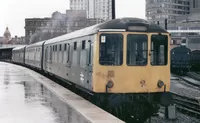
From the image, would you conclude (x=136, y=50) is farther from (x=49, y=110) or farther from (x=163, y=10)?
(x=163, y=10)

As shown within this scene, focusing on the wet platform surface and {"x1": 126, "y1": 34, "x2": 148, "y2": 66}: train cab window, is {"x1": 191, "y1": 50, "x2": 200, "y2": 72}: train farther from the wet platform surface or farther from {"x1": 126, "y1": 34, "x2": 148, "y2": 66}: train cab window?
{"x1": 126, "y1": 34, "x2": 148, "y2": 66}: train cab window

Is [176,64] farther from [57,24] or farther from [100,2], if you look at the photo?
[100,2]

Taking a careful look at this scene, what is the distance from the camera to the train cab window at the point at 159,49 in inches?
461

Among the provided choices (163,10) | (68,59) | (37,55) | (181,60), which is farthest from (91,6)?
(163,10)

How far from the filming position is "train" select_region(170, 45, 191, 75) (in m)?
41.0

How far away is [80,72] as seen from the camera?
13656 millimetres

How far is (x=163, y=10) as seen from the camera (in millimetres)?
167625

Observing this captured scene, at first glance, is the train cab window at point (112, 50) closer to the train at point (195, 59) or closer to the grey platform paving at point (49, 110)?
the grey platform paving at point (49, 110)

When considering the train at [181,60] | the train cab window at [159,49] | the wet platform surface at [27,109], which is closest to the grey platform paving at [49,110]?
the wet platform surface at [27,109]

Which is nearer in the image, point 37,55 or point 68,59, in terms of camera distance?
point 68,59

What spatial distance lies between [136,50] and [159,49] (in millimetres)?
764

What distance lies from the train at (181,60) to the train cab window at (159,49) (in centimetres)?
2970

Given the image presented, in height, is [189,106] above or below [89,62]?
below

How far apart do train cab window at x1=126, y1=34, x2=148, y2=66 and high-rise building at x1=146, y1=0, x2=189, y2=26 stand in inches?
6043
